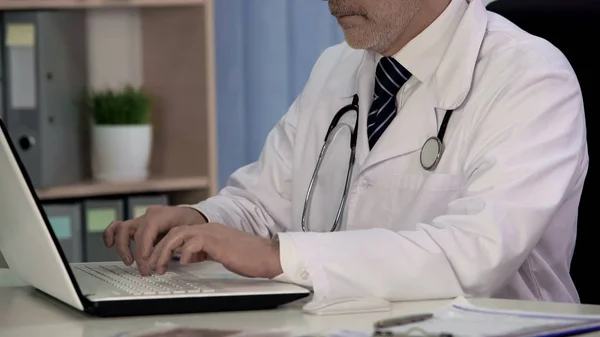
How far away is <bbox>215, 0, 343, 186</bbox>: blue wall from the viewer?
3.29 m

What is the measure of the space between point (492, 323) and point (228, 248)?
0.38 m

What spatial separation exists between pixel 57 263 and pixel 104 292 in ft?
0.26

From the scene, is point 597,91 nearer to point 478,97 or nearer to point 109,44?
point 478,97

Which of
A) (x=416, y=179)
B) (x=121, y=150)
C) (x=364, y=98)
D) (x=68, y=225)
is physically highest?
(x=364, y=98)

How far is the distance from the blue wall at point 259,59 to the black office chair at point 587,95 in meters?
1.52

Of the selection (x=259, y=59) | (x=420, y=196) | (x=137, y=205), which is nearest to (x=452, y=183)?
(x=420, y=196)

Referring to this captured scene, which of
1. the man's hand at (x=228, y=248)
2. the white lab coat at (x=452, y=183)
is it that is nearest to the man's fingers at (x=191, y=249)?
the man's hand at (x=228, y=248)

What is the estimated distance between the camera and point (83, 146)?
3.14 metres

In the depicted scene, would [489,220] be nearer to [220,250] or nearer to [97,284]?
[220,250]

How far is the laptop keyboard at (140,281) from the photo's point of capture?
132cm

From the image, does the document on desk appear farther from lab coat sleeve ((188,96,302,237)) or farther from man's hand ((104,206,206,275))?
lab coat sleeve ((188,96,302,237))

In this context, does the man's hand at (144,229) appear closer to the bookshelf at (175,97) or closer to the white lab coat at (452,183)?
the white lab coat at (452,183)

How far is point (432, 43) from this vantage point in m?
1.83

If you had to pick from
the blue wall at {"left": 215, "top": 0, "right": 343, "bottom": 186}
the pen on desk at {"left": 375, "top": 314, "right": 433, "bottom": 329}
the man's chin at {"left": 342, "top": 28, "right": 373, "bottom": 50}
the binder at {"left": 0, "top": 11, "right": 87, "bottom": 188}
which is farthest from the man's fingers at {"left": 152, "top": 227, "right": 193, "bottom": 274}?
the blue wall at {"left": 215, "top": 0, "right": 343, "bottom": 186}
